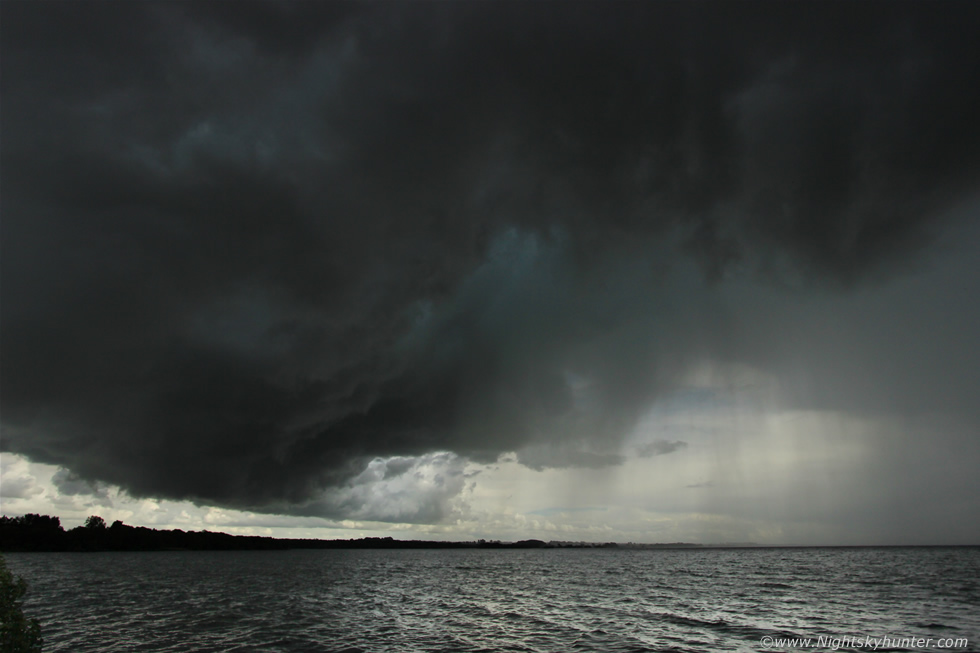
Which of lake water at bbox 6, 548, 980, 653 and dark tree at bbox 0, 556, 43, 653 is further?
lake water at bbox 6, 548, 980, 653

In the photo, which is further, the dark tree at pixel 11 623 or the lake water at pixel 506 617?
the lake water at pixel 506 617

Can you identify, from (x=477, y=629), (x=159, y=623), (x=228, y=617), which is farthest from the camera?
(x=228, y=617)

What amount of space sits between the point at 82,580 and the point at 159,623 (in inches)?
3190

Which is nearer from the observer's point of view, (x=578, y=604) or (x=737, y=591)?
(x=578, y=604)

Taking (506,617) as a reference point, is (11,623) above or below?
above

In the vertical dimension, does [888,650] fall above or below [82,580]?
above

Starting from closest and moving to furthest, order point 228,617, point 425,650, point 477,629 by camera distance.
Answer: point 425,650
point 477,629
point 228,617

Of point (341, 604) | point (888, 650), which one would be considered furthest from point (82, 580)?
point (888, 650)

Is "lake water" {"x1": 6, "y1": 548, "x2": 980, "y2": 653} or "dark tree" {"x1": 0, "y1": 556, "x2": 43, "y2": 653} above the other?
"dark tree" {"x1": 0, "y1": 556, "x2": 43, "y2": 653}

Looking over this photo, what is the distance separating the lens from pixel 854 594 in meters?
80.9

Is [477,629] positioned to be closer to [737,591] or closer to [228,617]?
[228,617]

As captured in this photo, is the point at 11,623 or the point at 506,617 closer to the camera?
the point at 11,623

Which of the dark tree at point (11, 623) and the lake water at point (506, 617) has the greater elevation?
the dark tree at point (11, 623)

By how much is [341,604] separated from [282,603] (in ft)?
28.1
